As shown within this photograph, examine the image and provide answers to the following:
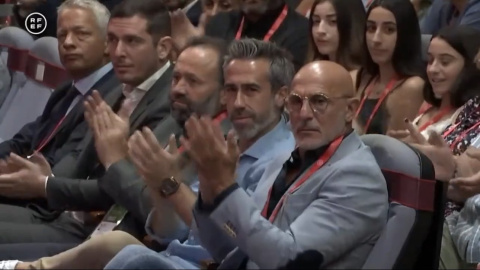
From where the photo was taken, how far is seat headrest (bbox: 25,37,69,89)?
5.20m

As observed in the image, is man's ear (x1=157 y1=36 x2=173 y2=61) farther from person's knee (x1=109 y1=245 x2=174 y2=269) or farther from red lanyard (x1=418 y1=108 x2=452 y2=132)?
person's knee (x1=109 y1=245 x2=174 y2=269)

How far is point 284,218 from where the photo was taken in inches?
113

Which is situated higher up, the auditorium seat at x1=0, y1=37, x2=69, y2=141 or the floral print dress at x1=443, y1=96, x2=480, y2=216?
the floral print dress at x1=443, y1=96, x2=480, y2=216

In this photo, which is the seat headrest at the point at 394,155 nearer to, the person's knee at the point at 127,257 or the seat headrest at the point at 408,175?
the seat headrest at the point at 408,175

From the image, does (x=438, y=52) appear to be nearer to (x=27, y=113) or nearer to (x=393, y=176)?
(x=393, y=176)

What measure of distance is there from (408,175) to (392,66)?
5.86 feet

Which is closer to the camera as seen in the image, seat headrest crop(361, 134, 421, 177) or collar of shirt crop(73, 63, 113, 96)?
seat headrest crop(361, 134, 421, 177)

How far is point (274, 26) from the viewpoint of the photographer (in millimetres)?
4996

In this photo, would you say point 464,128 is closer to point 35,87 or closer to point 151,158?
point 151,158

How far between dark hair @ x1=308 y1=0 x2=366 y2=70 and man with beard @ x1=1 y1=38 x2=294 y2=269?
3.85ft

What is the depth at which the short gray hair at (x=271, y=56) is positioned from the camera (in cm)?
348

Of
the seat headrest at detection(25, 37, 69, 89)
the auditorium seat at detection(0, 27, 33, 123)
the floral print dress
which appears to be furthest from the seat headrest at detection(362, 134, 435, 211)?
the auditorium seat at detection(0, 27, 33, 123)

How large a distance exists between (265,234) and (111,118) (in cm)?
116

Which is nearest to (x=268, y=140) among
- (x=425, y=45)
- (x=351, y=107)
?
(x=351, y=107)
